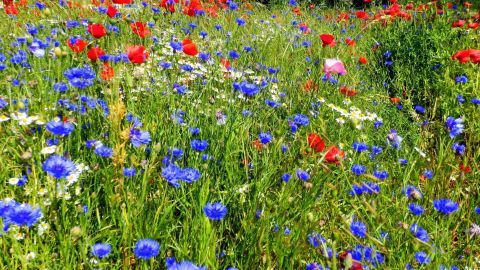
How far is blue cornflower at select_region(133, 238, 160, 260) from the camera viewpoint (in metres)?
0.97

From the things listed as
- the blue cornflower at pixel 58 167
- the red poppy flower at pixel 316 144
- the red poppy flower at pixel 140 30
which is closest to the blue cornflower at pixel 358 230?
the red poppy flower at pixel 316 144

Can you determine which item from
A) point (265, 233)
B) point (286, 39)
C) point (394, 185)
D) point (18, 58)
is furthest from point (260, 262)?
point (286, 39)

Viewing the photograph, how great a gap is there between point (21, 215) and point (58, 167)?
0.44ft

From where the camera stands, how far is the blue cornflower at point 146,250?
968mm

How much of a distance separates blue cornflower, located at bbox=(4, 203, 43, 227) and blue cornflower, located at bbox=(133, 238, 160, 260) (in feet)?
0.80

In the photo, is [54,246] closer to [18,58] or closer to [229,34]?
[18,58]

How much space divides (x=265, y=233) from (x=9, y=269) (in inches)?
26.9

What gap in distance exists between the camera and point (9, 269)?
Result: 1.07 meters

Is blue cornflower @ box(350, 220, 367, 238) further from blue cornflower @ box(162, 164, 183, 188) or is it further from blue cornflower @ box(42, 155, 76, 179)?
blue cornflower @ box(42, 155, 76, 179)

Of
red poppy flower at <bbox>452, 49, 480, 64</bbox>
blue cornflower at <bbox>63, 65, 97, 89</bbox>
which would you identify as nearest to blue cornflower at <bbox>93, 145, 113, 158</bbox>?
blue cornflower at <bbox>63, 65, 97, 89</bbox>

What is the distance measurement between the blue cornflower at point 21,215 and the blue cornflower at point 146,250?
244 millimetres

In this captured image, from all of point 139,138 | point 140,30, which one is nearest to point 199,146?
point 139,138

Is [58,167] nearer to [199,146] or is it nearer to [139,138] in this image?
[139,138]

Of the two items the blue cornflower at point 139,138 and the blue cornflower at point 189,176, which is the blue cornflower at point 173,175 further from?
the blue cornflower at point 139,138
